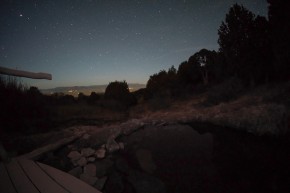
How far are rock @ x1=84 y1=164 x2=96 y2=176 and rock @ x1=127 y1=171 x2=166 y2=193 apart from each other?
904mm

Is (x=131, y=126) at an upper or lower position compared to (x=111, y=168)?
upper

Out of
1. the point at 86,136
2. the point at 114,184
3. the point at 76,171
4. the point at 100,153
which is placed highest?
the point at 86,136

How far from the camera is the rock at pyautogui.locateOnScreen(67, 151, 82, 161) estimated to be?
4.99 m

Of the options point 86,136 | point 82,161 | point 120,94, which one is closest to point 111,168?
point 82,161

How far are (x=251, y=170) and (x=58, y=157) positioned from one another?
16.6 feet

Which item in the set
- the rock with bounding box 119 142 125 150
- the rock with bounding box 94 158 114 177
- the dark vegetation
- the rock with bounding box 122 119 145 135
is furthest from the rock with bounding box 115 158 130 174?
the dark vegetation

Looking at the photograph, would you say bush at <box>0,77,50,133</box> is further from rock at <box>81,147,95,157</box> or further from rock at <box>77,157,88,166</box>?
rock at <box>77,157,88,166</box>

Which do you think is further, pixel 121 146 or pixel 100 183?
pixel 121 146

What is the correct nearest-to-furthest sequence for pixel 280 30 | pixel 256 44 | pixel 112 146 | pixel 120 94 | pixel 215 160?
pixel 215 160 → pixel 112 146 → pixel 280 30 → pixel 256 44 → pixel 120 94

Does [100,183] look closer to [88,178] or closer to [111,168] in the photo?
[88,178]

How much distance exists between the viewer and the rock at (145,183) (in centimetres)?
402

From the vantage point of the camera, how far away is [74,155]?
5.11 metres

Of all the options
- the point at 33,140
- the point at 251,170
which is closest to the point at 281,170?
the point at 251,170

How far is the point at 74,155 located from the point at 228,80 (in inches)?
514
